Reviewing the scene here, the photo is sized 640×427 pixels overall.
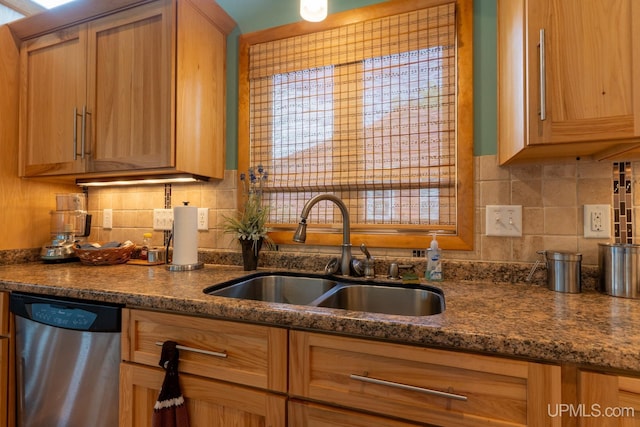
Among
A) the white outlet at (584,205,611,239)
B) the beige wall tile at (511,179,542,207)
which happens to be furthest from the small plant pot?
the white outlet at (584,205,611,239)

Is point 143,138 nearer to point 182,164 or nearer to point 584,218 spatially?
point 182,164

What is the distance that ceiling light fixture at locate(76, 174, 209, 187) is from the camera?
158 centimetres

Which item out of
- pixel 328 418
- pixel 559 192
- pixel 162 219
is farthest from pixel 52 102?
pixel 559 192

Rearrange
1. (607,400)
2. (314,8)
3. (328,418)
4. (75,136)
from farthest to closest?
1. (75,136)
2. (314,8)
3. (328,418)
4. (607,400)

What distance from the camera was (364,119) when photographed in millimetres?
1422

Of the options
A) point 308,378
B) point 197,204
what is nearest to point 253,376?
point 308,378

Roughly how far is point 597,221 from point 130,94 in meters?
1.91

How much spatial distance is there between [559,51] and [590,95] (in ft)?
0.46

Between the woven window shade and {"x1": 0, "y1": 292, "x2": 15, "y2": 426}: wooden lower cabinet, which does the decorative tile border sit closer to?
the woven window shade

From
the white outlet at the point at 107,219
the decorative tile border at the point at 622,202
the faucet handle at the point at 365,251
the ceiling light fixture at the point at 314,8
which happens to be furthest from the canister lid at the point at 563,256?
the white outlet at the point at 107,219

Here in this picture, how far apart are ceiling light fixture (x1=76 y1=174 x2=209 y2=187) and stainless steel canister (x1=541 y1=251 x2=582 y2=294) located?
4.86ft

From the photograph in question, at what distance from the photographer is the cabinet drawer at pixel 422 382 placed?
651 millimetres

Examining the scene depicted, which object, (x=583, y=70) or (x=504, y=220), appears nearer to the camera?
(x=583, y=70)

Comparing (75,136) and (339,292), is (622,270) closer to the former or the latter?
(339,292)
